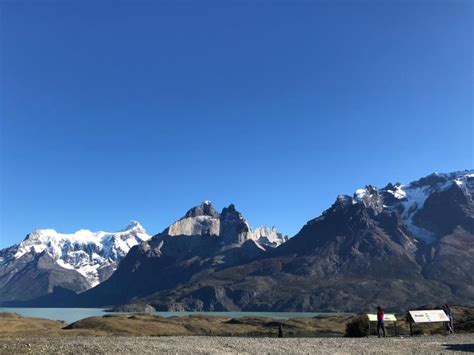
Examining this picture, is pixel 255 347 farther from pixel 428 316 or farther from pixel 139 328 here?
pixel 139 328

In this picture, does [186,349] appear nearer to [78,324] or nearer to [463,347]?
[463,347]

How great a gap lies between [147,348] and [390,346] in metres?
24.4

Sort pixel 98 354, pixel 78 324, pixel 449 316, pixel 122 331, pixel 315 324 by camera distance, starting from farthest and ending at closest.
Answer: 1. pixel 315 324
2. pixel 78 324
3. pixel 122 331
4. pixel 449 316
5. pixel 98 354

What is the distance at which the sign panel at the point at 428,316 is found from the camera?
2548 inches

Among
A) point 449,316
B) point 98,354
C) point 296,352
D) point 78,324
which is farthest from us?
point 78,324

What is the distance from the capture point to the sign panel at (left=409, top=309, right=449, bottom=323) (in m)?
64.7

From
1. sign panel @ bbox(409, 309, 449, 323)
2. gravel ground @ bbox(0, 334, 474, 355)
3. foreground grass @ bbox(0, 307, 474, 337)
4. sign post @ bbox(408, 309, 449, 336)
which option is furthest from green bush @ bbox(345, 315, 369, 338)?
gravel ground @ bbox(0, 334, 474, 355)

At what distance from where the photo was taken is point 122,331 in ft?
404

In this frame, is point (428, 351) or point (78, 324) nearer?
point (428, 351)

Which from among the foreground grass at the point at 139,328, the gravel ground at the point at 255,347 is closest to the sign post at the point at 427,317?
the gravel ground at the point at 255,347

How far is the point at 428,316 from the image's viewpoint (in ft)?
217

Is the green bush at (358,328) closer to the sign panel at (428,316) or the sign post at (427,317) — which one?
the sign post at (427,317)

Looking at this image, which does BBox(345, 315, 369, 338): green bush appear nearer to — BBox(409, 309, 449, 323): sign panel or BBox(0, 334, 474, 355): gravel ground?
BBox(409, 309, 449, 323): sign panel

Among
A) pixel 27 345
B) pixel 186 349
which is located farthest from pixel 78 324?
pixel 186 349
